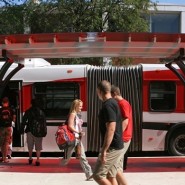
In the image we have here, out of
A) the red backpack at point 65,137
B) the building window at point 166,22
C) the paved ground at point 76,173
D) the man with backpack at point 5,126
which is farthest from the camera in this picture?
the building window at point 166,22

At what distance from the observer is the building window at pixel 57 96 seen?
14664mm

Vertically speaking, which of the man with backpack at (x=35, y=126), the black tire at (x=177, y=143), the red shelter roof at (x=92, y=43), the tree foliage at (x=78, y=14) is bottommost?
the black tire at (x=177, y=143)

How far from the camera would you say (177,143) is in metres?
14.5

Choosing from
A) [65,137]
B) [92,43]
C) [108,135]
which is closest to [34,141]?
[65,137]

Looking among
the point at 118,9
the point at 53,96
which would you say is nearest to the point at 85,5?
the point at 118,9

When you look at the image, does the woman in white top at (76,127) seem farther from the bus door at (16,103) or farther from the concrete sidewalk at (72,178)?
the bus door at (16,103)

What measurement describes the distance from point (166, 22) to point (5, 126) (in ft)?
89.9

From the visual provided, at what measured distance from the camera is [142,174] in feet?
33.8

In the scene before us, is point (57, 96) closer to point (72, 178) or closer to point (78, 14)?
point (72, 178)

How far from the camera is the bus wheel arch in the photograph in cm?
1447

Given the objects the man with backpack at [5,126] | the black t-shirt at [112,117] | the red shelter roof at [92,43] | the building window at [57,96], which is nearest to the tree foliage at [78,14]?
the building window at [57,96]

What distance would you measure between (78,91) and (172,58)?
157 inches

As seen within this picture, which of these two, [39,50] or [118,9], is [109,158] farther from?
[118,9]

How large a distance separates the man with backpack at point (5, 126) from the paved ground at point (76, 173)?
42cm
